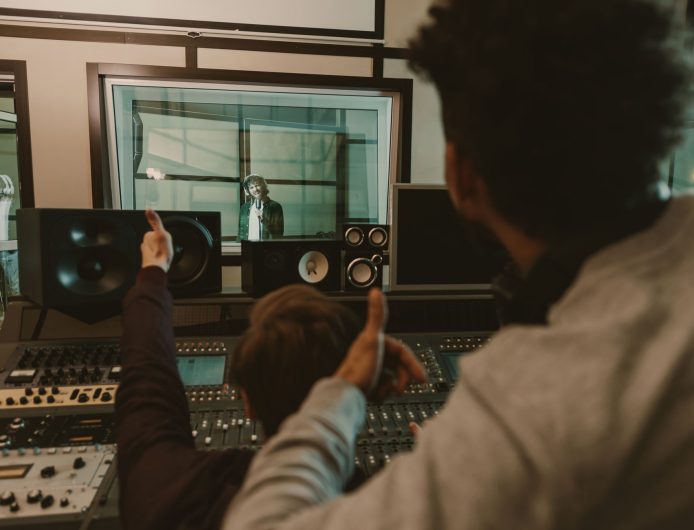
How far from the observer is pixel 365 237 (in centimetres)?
170

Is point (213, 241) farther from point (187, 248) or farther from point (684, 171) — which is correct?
point (684, 171)

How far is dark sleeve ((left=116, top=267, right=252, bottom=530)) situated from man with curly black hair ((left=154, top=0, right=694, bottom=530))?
0.23 m

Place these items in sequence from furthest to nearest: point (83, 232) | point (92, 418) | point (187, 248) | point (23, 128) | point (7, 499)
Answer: point (23, 128), point (187, 248), point (83, 232), point (92, 418), point (7, 499)

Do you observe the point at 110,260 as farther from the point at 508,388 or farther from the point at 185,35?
the point at 508,388

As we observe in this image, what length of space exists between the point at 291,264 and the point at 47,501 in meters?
0.93

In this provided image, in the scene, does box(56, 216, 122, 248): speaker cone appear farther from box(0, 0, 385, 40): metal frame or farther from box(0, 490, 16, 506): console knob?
box(0, 0, 385, 40): metal frame

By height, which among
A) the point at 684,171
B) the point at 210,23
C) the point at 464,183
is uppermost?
the point at 210,23

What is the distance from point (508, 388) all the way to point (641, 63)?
29 cm

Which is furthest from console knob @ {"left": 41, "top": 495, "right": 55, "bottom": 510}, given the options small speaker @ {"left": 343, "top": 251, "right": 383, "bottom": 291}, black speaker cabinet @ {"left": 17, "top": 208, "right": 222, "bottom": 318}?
small speaker @ {"left": 343, "top": 251, "right": 383, "bottom": 291}

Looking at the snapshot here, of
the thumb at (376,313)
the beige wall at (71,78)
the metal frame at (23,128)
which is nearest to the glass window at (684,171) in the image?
the beige wall at (71,78)

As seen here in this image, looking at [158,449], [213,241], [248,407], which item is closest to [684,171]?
[213,241]

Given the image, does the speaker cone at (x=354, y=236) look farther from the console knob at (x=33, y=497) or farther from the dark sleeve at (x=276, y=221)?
the console knob at (x=33, y=497)

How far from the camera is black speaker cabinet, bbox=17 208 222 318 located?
1373mm

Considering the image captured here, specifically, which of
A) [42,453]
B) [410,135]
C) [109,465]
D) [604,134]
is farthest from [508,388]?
[410,135]
